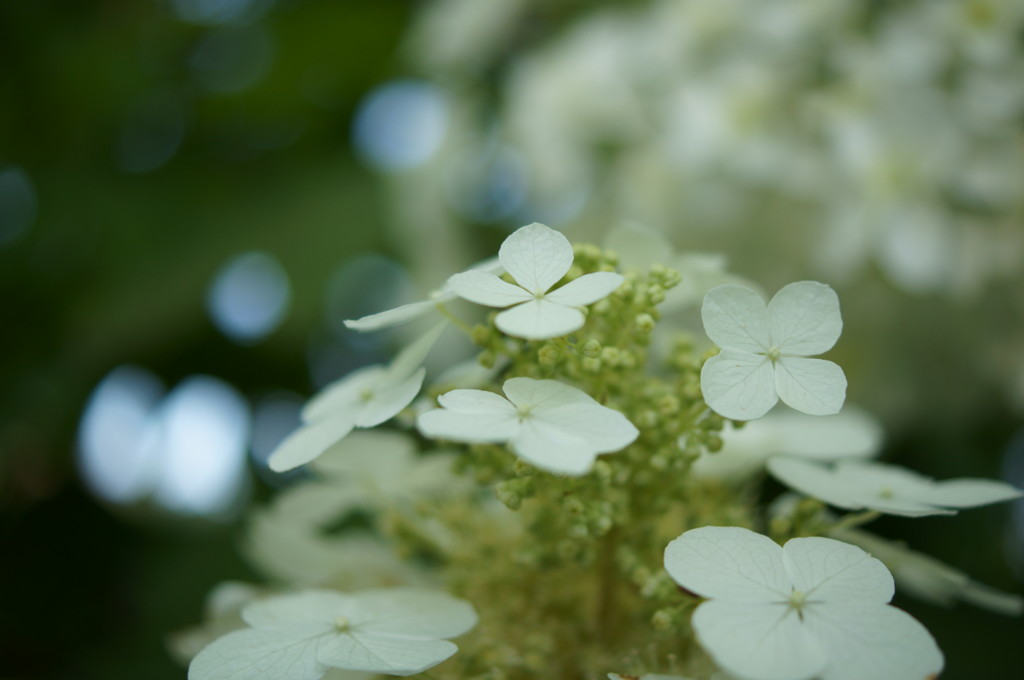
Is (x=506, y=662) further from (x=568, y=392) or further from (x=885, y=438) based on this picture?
(x=885, y=438)

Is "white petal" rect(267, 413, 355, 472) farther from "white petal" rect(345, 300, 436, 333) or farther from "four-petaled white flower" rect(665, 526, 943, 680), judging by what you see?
"four-petaled white flower" rect(665, 526, 943, 680)

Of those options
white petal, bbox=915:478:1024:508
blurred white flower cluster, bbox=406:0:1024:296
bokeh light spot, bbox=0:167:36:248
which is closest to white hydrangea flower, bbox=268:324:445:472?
white petal, bbox=915:478:1024:508

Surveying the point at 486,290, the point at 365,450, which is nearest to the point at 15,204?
the point at 365,450

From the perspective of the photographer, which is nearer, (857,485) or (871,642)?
(871,642)

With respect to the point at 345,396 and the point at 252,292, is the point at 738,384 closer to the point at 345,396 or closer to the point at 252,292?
the point at 345,396

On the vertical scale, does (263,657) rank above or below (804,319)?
below

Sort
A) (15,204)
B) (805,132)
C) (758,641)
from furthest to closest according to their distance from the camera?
(15,204), (805,132), (758,641)

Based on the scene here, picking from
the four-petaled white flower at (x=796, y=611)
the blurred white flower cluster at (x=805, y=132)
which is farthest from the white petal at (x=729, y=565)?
the blurred white flower cluster at (x=805, y=132)

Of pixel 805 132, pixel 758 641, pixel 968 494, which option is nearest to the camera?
pixel 758 641

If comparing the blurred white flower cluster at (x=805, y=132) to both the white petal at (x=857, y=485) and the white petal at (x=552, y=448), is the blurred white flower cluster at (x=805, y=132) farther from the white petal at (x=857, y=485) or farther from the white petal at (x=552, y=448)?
the white petal at (x=552, y=448)
